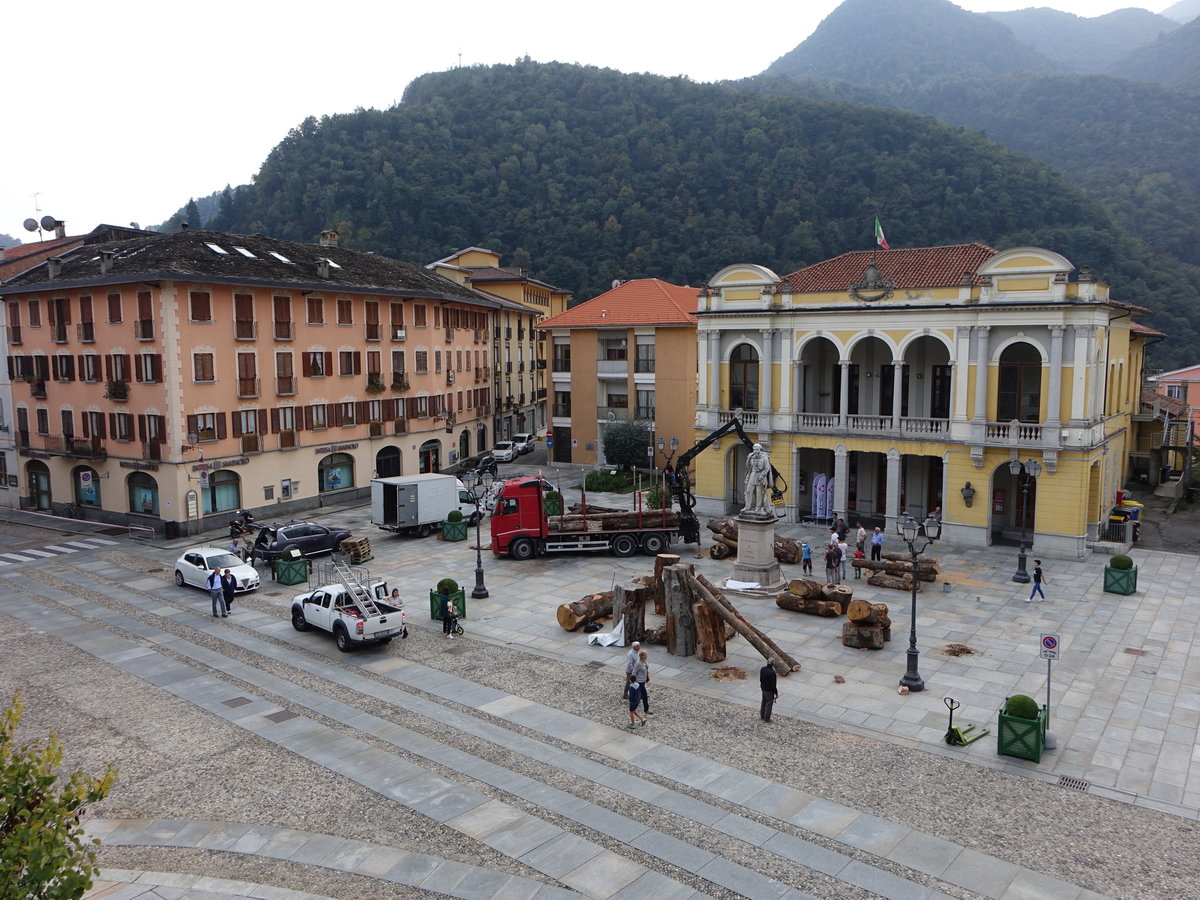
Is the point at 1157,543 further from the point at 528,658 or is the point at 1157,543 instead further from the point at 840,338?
the point at 528,658

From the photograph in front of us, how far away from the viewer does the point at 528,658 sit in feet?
74.5

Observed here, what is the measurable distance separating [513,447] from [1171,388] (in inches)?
1963

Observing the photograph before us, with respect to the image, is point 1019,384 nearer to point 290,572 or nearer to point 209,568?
point 290,572

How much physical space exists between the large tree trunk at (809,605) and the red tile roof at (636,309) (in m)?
29.0

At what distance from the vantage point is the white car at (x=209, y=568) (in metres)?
29.8

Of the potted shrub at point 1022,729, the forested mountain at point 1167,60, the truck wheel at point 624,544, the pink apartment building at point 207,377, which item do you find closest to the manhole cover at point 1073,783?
the potted shrub at point 1022,729

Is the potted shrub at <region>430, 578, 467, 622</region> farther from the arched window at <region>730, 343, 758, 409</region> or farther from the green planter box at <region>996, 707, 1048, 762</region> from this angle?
the arched window at <region>730, 343, 758, 409</region>

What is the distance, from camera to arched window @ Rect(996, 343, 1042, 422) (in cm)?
3584

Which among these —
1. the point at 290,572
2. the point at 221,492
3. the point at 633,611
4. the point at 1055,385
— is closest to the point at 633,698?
the point at 633,611

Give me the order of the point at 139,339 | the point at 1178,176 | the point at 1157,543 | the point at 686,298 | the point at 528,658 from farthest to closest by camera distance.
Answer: the point at 1178,176 → the point at 686,298 → the point at 139,339 → the point at 1157,543 → the point at 528,658

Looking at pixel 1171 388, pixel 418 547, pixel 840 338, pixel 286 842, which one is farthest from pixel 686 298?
pixel 286 842

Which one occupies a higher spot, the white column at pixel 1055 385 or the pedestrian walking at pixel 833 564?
the white column at pixel 1055 385

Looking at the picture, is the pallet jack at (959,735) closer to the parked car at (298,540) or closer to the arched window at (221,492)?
the parked car at (298,540)

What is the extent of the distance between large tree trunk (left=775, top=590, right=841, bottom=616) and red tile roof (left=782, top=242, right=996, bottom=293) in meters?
17.0
